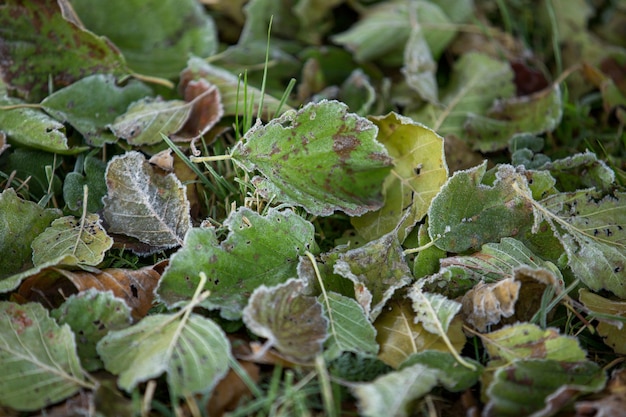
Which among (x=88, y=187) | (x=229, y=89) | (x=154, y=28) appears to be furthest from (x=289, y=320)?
(x=154, y=28)

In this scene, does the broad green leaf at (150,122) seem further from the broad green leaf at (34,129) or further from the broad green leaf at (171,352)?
the broad green leaf at (171,352)

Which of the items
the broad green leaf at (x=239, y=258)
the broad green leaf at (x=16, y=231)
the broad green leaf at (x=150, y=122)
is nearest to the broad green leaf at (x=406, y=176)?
the broad green leaf at (x=239, y=258)

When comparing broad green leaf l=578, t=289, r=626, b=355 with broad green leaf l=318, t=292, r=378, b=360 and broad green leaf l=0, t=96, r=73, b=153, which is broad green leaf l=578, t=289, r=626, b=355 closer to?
broad green leaf l=318, t=292, r=378, b=360

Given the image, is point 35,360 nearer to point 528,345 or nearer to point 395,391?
point 395,391

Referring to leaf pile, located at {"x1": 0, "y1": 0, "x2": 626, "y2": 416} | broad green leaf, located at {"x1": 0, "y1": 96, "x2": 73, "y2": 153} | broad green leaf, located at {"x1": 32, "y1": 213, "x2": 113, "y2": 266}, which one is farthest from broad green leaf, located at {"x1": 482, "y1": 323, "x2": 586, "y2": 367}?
broad green leaf, located at {"x1": 0, "y1": 96, "x2": 73, "y2": 153}

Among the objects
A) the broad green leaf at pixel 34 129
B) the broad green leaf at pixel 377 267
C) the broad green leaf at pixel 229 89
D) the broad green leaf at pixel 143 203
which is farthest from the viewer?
the broad green leaf at pixel 229 89
